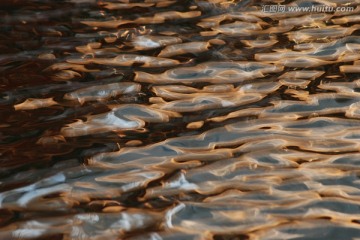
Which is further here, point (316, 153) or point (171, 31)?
point (171, 31)

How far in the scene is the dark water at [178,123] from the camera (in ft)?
5.81

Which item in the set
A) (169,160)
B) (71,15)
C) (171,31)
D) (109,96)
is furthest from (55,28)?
(169,160)

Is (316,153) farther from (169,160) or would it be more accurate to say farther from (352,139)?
(169,160)

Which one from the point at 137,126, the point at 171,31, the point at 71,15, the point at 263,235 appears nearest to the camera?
the point at 263,235

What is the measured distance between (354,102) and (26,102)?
3.34ft

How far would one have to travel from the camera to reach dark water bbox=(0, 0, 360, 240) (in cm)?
177

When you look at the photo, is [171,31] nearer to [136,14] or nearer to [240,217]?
[136,14]

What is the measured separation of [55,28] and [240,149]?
1333 mm

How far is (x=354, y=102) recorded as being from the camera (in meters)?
2.38

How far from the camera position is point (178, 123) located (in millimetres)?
2273

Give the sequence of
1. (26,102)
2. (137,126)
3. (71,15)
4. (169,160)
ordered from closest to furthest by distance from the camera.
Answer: (169,160) < (137,126) < (26,102) < (71,15)

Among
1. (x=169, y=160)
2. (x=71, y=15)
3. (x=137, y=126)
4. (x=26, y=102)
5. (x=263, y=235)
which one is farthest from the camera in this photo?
(x=71, y=15)

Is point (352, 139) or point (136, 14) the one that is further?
point (136, 14)

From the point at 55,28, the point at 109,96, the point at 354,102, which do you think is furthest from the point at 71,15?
the point at 354,102
